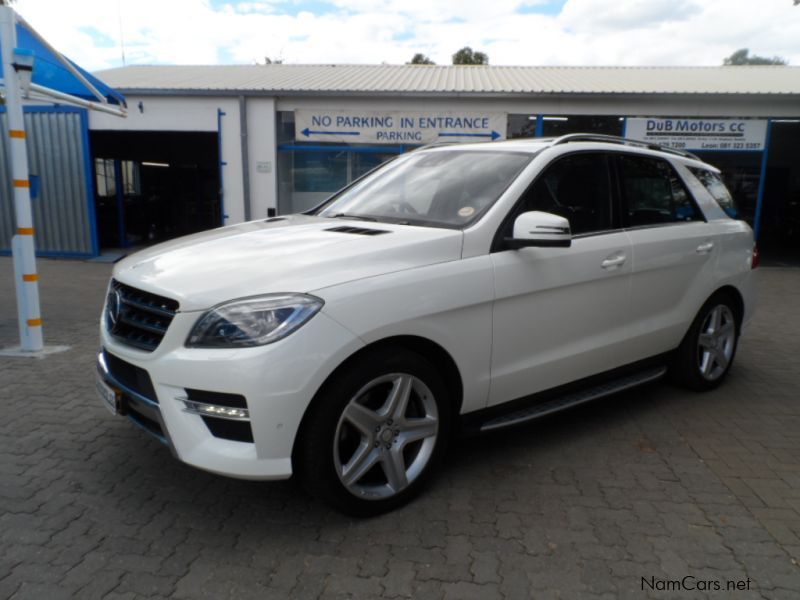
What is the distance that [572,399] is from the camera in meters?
3.61

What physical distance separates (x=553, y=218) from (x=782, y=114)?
481 inches

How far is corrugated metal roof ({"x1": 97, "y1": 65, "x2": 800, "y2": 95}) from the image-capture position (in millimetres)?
12298

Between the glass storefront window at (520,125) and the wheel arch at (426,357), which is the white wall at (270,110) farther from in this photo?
the wheel arch at (426,357)

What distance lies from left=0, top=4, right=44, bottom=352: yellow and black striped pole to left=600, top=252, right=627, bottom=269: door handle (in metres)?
4.96

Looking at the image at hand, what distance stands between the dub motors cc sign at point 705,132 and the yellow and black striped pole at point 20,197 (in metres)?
10.9

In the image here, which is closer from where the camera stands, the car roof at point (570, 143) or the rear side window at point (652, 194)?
the car roof at point (570, 143)

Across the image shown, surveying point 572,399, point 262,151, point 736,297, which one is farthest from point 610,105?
point 572,399

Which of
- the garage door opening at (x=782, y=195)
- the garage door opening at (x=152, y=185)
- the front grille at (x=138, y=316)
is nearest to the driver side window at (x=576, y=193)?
the front grille at (x=138, y=316)

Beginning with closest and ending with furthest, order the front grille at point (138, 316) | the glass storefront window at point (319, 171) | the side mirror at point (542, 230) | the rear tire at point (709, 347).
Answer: the front grille at point (138, 316) < the side mirror at point (542, 230) < the rear tire at point (709, 347) < the glass storefront window at point (319, 171)

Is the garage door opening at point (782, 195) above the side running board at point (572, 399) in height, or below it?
above

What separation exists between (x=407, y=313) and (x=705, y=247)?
109 inches

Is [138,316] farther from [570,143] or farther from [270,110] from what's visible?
[270,110]

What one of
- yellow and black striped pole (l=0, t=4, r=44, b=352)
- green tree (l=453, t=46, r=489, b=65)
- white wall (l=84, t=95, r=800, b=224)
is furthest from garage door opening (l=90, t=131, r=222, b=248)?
green tree (l=453, t=46, r=489, b=65)

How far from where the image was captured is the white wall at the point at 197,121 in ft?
41.1
